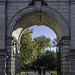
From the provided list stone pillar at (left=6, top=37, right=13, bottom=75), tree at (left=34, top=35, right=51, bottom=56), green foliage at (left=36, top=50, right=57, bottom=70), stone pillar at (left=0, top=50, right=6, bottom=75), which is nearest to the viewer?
stone pillar at (left=0, top=50, right=6, bottom=75)

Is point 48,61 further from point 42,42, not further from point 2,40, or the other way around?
point 2,40

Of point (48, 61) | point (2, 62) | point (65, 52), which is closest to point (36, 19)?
point (65, 52)

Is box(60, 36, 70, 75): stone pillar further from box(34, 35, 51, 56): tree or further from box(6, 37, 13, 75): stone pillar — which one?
box(34, 35, 51, 56): tree

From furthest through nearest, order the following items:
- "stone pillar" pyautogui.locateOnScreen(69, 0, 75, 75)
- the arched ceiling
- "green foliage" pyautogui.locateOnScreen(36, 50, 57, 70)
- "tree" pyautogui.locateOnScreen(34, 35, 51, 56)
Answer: "green foliage" pyautogui.locateOnScreen(36, 50, 57, 70) < "tree" pyautogui.locateOnScreen(34, 35, 51, 56) < the arched ceiling < "stone pillar" pyautogui.locateOnScreen(69, 0, 75, 75)

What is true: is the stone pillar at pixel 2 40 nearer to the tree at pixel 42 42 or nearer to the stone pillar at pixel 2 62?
the stone pillar at pixel 2 62

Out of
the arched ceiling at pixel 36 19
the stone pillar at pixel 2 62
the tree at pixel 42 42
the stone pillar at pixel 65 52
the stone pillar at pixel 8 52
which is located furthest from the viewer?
the tree at pixel 42 42

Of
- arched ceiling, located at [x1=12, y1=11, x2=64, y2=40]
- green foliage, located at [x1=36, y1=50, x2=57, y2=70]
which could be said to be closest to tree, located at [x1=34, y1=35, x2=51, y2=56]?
green foliage, located at [x1=36, y1=50, x2=57, y2=70]

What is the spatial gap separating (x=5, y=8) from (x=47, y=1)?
3996 millimetres

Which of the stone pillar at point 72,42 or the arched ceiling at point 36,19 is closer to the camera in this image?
the stone pillar at point 72,42

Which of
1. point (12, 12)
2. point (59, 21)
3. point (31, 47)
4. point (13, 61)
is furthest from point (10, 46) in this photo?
point (31, 47)

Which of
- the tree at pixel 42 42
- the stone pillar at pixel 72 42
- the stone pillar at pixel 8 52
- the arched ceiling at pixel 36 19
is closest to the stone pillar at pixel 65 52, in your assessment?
the stone pillar at pixel 72 42

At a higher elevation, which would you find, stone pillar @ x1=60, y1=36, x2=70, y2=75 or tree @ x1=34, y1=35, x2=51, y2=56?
tree @ x1=34, y1=35, x2=51, y2=56

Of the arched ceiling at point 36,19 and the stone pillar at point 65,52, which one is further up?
the arched ceiling at point 36,19

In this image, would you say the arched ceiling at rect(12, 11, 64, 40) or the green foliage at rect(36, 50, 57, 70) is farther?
the green foliage at rect(36, 50, 57, 70)
